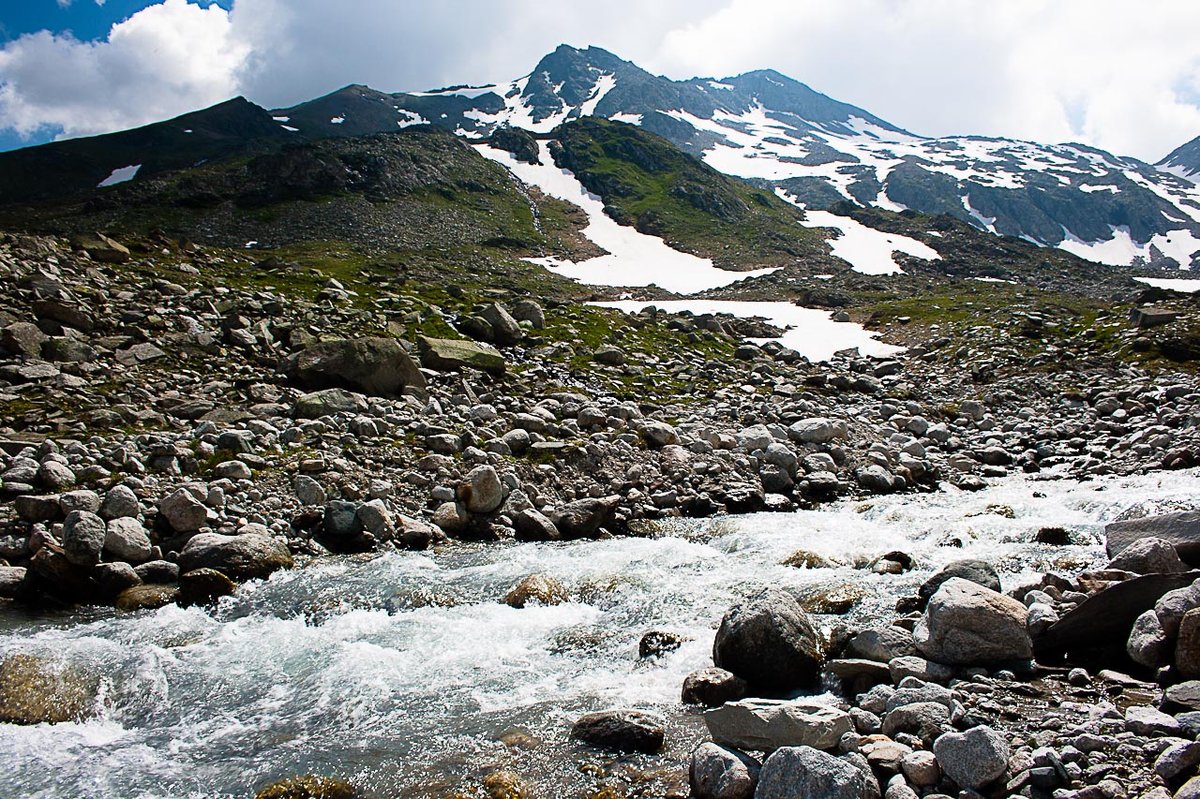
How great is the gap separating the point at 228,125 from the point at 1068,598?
216m

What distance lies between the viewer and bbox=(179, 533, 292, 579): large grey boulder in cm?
1123

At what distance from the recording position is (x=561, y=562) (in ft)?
41.3

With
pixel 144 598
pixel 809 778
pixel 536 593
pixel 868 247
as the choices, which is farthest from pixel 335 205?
pixel 809 778

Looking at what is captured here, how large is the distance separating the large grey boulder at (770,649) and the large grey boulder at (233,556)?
312 inches

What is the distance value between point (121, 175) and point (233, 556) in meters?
165

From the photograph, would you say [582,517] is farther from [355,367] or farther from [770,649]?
[355,367]

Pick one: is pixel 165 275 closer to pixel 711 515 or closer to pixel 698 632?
pixel 711 515

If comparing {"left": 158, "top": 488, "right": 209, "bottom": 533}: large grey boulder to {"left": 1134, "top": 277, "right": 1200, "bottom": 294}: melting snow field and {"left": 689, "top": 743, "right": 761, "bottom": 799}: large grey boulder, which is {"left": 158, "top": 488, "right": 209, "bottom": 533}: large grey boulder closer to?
{"left": 689, "top": 743, "right": 761, "bottom": 799}: large grey boulder

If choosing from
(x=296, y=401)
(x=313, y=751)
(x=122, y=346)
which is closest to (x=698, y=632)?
(x=313, y=751)

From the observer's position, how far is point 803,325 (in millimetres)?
49500

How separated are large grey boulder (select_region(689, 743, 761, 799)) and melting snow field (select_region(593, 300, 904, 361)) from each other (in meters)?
34.5

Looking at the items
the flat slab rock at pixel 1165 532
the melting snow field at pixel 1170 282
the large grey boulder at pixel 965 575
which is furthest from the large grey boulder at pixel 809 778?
the melting snow field at pixel 1170 282

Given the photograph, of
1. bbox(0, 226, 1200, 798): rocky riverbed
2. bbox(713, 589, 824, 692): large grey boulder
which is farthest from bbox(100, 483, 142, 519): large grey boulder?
bbox(713, 589, 824, 692): large grey boulder

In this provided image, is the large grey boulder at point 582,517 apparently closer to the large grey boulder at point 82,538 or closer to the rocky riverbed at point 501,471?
the rocky riverbed at point 501,471
